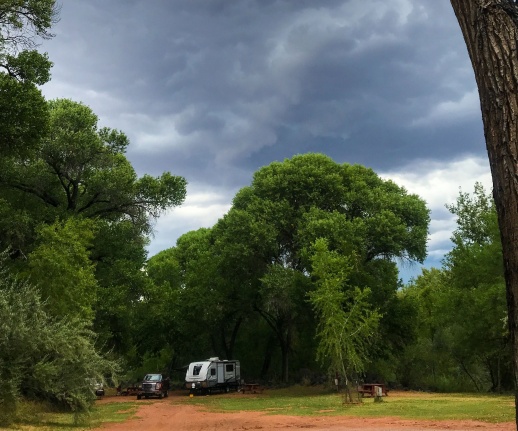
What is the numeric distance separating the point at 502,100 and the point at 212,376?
136 feet

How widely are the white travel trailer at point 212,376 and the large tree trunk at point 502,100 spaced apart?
4028 cm

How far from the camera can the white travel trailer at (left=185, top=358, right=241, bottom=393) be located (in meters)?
42.0

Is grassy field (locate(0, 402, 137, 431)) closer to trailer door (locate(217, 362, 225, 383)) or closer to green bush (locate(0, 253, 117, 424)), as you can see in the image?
green bush (locate(0, 253, 117, 424))

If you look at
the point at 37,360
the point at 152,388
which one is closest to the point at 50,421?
the point at 37,360

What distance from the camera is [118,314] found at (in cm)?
3447

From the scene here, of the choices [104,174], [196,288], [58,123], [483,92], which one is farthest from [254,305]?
[483,92]

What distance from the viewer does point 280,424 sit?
18906 millimetres

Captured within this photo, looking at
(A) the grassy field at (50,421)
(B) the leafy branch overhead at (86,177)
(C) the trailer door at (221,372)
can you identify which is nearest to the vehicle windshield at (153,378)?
(C) the trailer door at (221,372)

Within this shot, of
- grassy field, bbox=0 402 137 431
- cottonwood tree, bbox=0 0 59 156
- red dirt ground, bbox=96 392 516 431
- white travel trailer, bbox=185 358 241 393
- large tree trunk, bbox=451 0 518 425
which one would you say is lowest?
red dirt ground, bbox=96 392 516 431

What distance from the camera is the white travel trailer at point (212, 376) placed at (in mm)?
42000

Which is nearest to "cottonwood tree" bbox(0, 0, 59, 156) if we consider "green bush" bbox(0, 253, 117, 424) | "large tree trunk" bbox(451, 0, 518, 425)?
"green bush" bbox(0, 253, 117, 424)

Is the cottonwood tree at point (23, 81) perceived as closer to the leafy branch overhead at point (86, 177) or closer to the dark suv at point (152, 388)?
the leafy branch overhead at point (86, 177)

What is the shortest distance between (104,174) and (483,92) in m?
31.6

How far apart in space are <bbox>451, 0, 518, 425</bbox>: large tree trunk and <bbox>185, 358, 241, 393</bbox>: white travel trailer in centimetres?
4028
